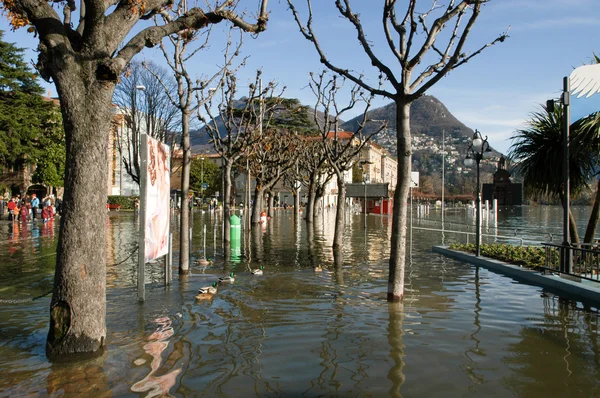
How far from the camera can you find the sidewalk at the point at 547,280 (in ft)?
35.9

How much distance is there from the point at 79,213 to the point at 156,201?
12.6 feet

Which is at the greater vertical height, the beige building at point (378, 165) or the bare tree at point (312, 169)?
the beige building at point (378, 165)

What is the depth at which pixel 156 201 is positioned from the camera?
34.2 feet

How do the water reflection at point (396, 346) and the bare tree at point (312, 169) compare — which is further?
the bare tree at point (312, 169)

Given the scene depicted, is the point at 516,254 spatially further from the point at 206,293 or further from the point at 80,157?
the point at 80,157

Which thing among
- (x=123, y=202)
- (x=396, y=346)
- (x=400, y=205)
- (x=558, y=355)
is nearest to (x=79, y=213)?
(x=396, y=346)

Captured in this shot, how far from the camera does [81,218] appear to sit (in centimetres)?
657

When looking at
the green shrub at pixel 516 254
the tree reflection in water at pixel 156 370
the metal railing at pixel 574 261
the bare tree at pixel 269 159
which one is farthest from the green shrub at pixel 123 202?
the tree reflection in water at pixel 156 370

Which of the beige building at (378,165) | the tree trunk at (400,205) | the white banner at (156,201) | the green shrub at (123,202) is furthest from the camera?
the beige building at (378,165)

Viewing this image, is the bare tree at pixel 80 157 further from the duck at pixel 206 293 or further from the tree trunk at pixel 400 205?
the tree trunk at pixel 400 205

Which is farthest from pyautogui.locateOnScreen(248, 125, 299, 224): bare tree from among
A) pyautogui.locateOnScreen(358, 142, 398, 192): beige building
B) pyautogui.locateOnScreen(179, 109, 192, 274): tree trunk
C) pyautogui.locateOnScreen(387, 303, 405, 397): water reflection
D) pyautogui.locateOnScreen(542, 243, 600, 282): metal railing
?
pyautogui.locateOnScreen(358, 142, 398, 192): beige building

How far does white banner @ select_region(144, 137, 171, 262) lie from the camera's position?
32.3 feet

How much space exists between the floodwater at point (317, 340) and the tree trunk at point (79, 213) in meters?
0.44

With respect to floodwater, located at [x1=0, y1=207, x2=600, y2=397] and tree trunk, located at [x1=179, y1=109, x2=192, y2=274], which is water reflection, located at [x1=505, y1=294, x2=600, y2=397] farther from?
tree trunk, located at [x1=179, y1=109, x2=192, y2=274]
